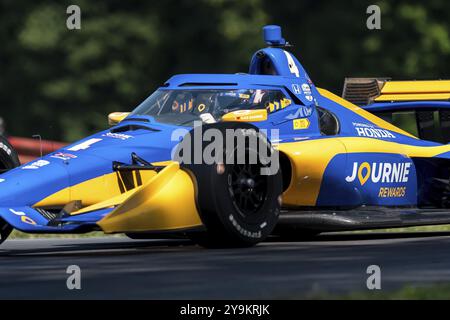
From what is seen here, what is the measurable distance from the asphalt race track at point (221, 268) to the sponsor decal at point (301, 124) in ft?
3.69

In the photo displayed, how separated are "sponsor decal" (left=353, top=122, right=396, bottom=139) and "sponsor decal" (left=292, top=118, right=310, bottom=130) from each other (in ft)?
2.28

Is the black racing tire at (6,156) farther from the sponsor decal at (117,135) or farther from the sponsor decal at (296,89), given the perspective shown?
the sponsor decal at (296,89)

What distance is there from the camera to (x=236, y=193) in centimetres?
1112

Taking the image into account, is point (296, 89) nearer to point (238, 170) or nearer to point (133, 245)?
point (238, 170)

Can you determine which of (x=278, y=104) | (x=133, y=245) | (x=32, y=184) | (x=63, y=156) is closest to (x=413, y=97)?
(x=278, y=104)

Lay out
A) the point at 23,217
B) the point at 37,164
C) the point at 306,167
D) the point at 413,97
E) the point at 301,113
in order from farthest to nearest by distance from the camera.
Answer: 1. the point at 413,97
2. the point at 301,113
3. the point at 306,167
4. the point at 37,164
5. the point at 23,217

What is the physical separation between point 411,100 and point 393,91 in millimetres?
248

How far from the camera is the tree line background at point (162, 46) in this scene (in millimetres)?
31781

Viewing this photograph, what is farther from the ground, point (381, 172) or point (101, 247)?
point (381, 172)

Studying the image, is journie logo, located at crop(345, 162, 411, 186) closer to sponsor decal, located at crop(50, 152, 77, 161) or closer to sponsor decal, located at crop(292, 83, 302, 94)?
sponsor decal, located at crop(292, 83, 302, 94)

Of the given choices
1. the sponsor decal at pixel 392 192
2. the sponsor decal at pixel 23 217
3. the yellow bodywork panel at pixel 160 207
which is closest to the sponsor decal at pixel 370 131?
the sponsor decal at pixel 392 192
